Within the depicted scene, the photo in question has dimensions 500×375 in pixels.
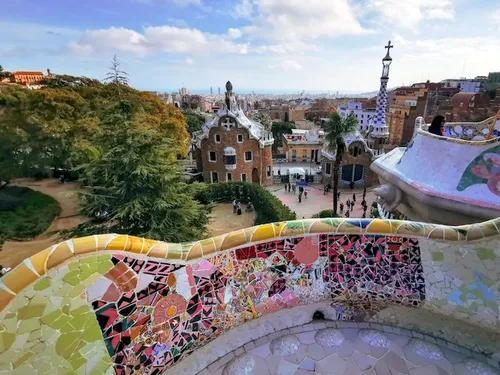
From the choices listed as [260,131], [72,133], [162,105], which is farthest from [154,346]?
[260,131]

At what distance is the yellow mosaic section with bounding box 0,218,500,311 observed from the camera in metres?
2.55

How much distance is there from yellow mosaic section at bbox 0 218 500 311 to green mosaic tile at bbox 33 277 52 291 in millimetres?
53

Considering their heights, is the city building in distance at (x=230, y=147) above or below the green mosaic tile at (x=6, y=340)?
below

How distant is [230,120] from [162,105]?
18.3 ft

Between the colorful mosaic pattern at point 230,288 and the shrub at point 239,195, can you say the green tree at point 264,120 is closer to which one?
the shrub at point 239,195

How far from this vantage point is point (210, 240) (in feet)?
11.5

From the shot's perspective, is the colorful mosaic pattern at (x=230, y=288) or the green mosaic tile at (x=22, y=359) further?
the colorful mosaic pattern at (x=230, y=288)

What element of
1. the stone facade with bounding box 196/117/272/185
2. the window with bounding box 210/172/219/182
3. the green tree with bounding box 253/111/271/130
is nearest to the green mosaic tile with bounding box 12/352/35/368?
the stone facade with bounding box 196/117/272/185

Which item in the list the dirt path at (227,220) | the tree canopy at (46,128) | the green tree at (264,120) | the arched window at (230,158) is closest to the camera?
the tree canopy at (46,128)

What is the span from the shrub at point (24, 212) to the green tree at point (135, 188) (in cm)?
733

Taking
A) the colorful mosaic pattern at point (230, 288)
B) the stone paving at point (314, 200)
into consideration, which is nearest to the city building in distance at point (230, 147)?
the stone paving at point (314, 200)

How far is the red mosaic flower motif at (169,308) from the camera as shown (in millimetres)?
3264

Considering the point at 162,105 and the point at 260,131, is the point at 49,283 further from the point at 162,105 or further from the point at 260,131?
the point at 260,131

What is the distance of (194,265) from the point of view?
11.1 feet
